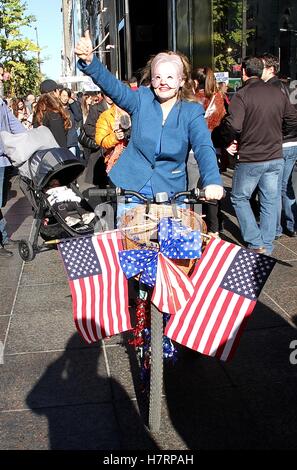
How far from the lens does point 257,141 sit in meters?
5.99

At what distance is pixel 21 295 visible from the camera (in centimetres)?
557

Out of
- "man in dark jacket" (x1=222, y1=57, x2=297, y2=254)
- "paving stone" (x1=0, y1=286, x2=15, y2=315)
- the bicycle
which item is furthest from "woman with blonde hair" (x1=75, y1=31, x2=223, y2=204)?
"man in dark jacket" (x1=222, y1=57, x2=297, y2=254)

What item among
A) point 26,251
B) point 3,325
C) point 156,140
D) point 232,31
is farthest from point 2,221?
point 232,31

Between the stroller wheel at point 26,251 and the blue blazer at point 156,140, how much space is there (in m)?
3.18

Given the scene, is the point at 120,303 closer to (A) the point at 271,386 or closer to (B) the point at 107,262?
(B) the point at 107,262

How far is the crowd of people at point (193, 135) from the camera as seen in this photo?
3402mm

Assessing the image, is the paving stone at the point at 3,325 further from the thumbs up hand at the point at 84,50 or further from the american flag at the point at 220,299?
the thumbs up hand at the point at 84,50

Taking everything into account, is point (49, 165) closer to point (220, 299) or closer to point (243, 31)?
point (220, 299)

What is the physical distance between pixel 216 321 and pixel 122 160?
1187 millimetres

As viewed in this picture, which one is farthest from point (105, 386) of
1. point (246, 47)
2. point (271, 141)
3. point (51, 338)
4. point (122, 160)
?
point (246, 47)

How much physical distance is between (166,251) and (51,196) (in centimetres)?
396

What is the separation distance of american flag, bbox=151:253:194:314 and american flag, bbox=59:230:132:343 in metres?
0.28

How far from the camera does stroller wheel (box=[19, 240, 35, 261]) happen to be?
21.7ft

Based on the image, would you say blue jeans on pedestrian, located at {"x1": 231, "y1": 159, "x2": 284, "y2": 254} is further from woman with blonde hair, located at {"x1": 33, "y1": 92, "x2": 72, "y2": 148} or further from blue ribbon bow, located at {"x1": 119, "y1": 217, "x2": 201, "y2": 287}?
blue ribbon bow, located at {"x1": 119, "y1": 217, "x2": 201, "y2": 287}
